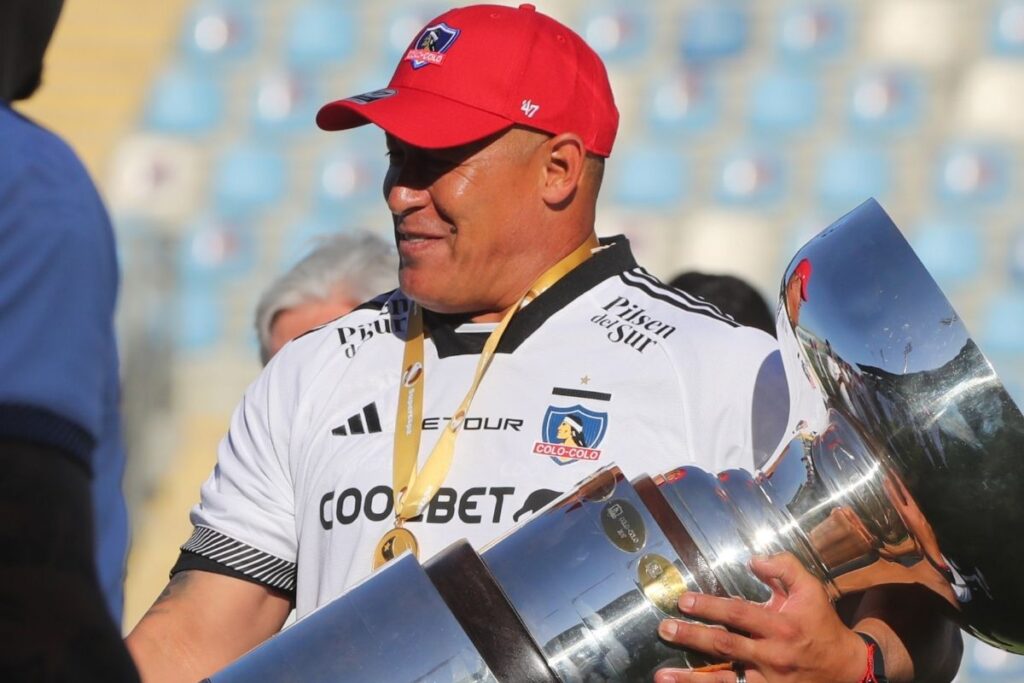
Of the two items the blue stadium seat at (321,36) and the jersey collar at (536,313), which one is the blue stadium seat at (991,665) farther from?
the blue stadium seat at (321,36)

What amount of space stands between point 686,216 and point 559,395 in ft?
14.4

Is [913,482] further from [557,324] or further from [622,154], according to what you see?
[622,154]

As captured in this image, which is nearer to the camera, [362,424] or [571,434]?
[571,434]

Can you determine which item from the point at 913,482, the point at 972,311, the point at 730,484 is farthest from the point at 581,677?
the point at 972,311

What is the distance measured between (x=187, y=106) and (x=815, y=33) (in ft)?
9.32

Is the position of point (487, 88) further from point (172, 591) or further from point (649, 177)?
point (649, 177)

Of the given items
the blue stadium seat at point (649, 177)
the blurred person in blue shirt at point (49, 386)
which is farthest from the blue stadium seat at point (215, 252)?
the blurred person in blue shirt at point (49, 386)

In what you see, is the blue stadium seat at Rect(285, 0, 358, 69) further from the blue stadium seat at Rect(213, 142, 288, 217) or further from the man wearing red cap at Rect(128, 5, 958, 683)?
the man wearing red cap at Rect(128, 5, 958, 683)

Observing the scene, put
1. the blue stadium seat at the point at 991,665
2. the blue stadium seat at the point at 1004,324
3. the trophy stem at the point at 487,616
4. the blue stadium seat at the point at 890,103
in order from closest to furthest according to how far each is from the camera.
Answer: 1. the trophy stem at the point at 487,616
2. the blue stadium seat at the point at 991,665
3. the blue stadium seat at the point at 1004,324
4. the blue stadium seat at the point at 890,103

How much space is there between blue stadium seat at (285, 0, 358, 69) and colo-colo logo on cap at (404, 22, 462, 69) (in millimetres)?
4958

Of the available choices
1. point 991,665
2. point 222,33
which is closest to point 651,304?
point 991,665

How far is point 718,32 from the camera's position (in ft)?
20.9

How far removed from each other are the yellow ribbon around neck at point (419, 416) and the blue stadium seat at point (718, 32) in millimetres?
4555

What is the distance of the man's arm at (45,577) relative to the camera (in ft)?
2.84
